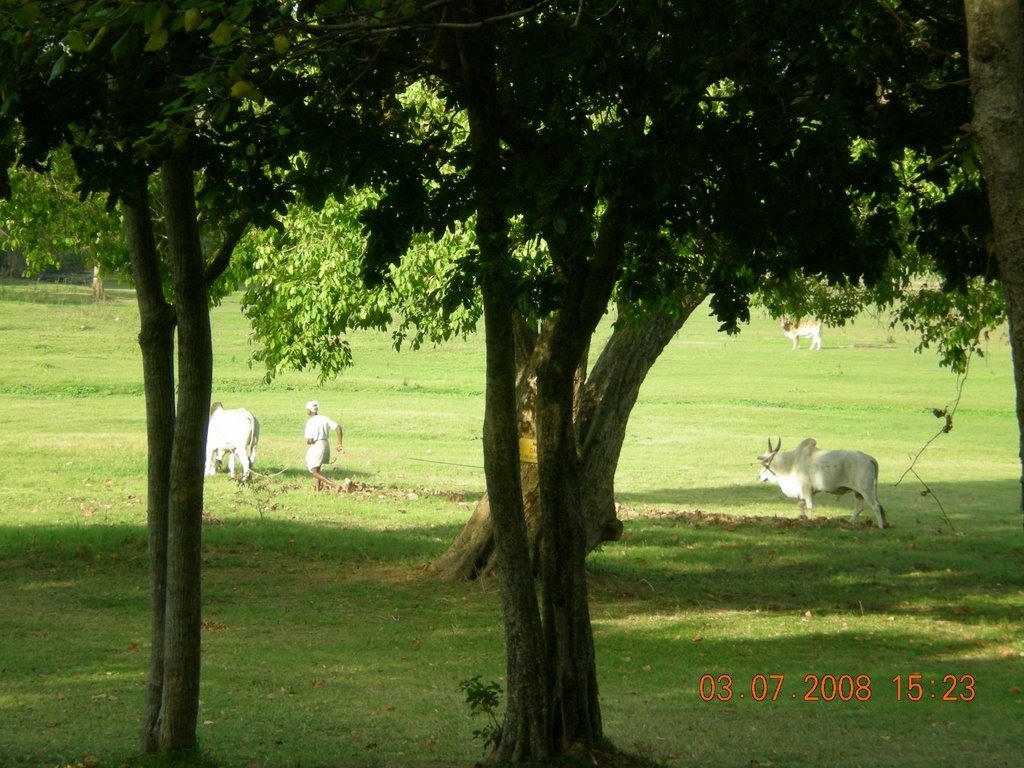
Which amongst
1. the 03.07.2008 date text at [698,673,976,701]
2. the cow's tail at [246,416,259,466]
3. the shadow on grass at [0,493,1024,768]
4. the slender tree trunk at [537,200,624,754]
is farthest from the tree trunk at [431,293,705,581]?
the cow's tail at [246,416,259,466]

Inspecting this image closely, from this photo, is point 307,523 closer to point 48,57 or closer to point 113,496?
point 113,496

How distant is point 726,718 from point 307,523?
11.0 meters

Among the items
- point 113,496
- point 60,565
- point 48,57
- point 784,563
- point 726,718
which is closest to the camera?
point 48,57

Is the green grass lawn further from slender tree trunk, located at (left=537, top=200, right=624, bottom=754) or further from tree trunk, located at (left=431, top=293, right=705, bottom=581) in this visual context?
slender tree trunk, located at (left=537, top=200, right=624, bottom=754)

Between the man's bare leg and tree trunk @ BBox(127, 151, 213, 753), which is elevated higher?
tree trunk @ BBox(127, 151, 213, 753)

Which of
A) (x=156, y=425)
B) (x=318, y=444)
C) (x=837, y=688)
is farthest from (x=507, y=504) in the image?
(x=318, y=444)

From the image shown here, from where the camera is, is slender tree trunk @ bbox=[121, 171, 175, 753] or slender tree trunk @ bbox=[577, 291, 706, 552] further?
slender tree trunk @ bbox=[577, 291, 706, 552]

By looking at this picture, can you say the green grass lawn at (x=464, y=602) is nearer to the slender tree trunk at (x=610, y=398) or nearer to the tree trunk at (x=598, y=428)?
the tree trunk at (x=598, y=428)

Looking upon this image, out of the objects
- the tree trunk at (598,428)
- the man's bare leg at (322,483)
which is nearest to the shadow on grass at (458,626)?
the tree trunk at (598,428)

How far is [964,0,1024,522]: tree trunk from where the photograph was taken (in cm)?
370

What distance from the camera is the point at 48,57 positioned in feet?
15.6

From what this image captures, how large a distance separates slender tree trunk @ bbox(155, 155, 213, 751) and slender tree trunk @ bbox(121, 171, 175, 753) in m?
0.17

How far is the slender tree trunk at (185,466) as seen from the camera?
6.46 meters

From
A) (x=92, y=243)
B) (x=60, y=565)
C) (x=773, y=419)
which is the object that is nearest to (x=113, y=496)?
(x=60, y=565)
